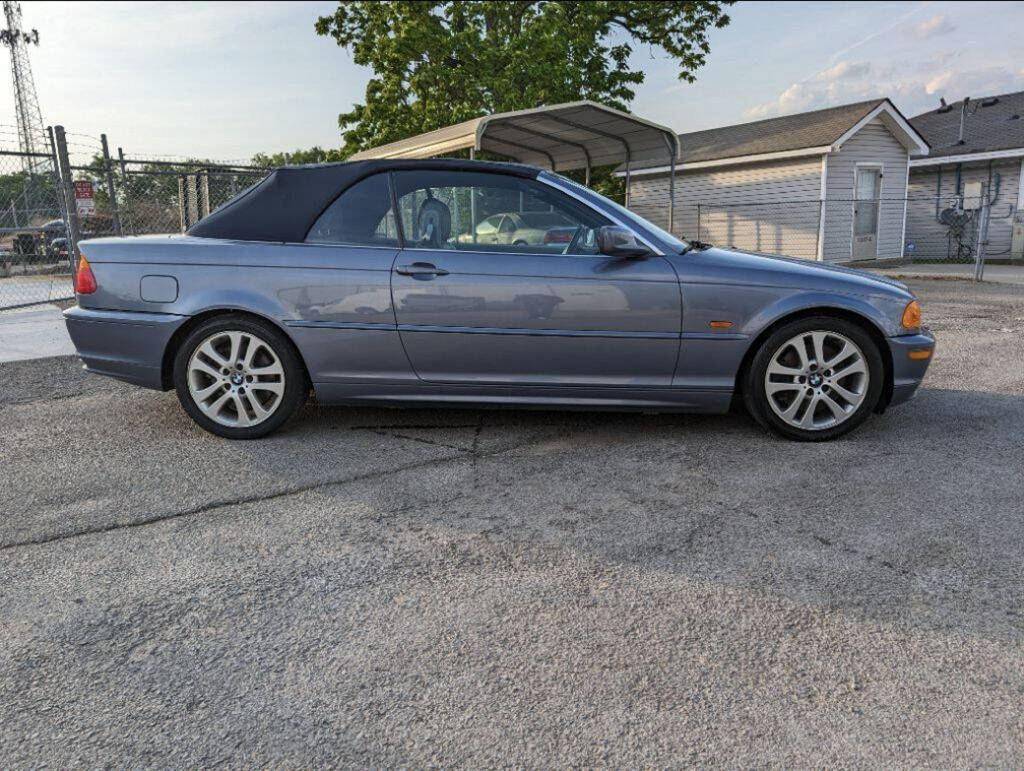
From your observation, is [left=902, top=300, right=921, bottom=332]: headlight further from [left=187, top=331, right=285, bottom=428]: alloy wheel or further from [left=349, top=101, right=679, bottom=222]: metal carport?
[left=349, top=101, right=679, bottom=222]: metal carport

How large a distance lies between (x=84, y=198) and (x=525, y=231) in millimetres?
9307

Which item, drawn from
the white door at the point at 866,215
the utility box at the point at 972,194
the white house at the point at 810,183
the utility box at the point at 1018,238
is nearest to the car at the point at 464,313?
the white house at the point at 810,183

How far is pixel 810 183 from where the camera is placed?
19984mm

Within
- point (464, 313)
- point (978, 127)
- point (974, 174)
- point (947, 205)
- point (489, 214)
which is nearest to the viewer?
point (464, 313)

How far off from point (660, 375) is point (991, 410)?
7.98 ft

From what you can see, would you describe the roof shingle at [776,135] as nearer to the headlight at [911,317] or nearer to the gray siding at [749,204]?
the gray siding at [749,204]

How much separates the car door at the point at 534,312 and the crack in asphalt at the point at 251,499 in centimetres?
43

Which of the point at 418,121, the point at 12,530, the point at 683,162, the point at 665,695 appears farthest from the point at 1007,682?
the point at 418,121

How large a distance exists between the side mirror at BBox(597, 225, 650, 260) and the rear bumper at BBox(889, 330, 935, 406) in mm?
1543

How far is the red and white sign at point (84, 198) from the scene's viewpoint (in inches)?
440

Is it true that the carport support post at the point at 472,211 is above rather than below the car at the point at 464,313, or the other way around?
above

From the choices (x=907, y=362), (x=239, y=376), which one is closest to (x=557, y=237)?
(x=239, y=376)

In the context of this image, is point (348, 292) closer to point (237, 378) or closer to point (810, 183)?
point (237, 378)

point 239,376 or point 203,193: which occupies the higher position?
point 203,193
